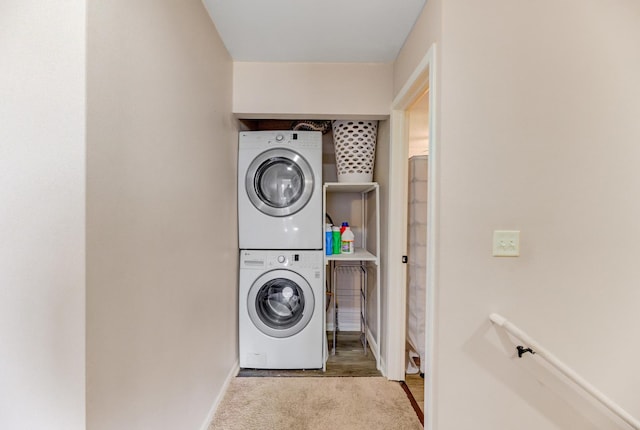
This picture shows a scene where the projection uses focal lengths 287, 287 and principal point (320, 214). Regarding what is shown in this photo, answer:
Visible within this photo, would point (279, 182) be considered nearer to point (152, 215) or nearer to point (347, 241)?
point (347, 241)

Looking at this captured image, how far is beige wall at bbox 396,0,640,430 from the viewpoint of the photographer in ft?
4.39

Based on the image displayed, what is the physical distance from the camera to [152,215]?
3.58 feet

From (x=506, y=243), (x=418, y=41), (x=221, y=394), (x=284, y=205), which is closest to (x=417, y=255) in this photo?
(x=506, y=243)

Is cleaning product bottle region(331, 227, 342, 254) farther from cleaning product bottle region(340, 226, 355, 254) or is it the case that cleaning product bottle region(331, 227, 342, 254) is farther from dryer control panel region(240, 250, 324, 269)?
dryer control panel region(240, 250, 324, 269)

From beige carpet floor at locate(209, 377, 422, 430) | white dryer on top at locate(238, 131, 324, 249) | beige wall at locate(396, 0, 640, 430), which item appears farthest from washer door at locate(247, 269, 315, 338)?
beige wall at locate(396, 0, 640, 430)

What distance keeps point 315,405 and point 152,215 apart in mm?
1624

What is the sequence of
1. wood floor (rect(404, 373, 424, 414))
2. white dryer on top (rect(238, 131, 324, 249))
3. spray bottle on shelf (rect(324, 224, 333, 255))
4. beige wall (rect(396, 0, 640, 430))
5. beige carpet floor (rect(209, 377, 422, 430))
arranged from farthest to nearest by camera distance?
spray bottle on shelf (rect(324, 224, 333, 255))
white dryer on top (rect(238, 131, 324, 249))
wood floor (rect(404, 373, 424, 414))
beige carpet floor (rect(209, 377, 422, 430))
beige wall (rect(396, 0, 640, 430))

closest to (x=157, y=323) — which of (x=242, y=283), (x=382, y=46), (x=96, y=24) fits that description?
(x=96, y=24)

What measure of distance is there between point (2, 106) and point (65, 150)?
0.65 ft

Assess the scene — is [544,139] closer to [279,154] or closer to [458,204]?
[458,204]

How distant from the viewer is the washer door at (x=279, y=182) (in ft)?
7.52

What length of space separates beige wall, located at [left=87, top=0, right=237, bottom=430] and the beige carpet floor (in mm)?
226

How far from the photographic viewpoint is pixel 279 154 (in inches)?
90.4

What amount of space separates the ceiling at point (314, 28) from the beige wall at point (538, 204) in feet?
1.51
